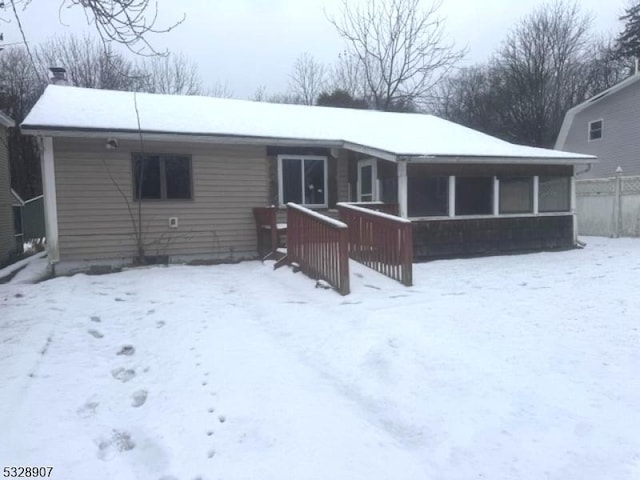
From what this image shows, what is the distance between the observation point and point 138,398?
4004 mm

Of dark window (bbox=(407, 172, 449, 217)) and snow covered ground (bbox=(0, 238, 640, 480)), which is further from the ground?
dark window (bbox=(407, 172, 449, 217))

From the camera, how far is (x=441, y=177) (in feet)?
37.3

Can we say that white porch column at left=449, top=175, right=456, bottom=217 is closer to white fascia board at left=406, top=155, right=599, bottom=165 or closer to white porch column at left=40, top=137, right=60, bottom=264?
white fascia board at left=406, top=155, right=599, bottom=165

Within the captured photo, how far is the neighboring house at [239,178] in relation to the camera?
395 inches

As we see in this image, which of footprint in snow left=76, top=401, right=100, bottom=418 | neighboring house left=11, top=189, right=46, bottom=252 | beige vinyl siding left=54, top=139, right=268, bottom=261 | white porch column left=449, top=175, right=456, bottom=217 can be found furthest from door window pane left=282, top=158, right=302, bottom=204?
neighboring house left=11, top=189, right=46, bottom=252

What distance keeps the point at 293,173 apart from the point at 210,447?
30.2 ft

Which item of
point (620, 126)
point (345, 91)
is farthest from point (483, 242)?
point (345, 91)

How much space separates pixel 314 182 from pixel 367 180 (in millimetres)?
1319

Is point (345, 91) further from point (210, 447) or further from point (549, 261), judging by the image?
point (210, 447)

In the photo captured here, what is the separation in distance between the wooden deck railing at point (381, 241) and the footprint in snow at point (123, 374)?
4.64 m

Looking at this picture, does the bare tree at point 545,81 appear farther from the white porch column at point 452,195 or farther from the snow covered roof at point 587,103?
the white porch column at point 452,195

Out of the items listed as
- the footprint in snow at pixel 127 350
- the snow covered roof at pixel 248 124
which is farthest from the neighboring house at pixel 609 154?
the footprint in snow at pixel 127 350

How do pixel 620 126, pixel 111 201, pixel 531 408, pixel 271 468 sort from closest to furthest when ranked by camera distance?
pixel 271 468 < pixel 531 408 < pixel 111 201 < pixel 620 126

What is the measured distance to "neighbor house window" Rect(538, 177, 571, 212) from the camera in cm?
1267
